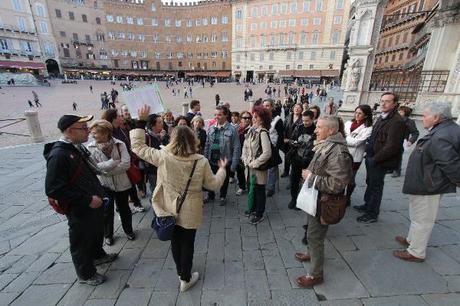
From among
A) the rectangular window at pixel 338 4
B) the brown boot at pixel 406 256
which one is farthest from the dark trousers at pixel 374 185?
the rectangular window at pixel 338 4

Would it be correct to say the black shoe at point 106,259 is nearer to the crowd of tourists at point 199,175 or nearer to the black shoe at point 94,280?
the crowd of tourists at point 199,175

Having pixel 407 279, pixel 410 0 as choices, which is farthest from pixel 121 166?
pixel 410 0

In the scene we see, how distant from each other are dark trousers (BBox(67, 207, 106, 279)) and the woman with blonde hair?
0.31 meters

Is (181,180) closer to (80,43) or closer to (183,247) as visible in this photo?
(183,247)

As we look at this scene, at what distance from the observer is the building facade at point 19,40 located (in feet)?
135

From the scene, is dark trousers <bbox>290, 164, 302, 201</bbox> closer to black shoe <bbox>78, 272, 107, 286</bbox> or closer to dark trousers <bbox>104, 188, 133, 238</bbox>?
dark trousers <bbox>104, 188, 133, 238</bbox>

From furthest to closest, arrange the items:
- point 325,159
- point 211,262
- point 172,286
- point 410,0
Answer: point 410,0
point 211,262
point 172,286
point 325,159

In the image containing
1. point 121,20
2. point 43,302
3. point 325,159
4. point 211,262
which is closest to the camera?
point 325,159

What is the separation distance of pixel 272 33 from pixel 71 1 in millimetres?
44769

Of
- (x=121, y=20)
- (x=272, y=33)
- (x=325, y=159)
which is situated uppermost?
(x=121, y=20)

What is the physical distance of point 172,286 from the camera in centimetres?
244

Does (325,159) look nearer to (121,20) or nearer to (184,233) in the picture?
(184,233)

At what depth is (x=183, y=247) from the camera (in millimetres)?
2283

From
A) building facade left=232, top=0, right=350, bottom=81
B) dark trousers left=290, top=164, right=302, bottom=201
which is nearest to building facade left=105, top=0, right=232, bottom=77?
building facade left=232, top=0, right=350, bottom=81
